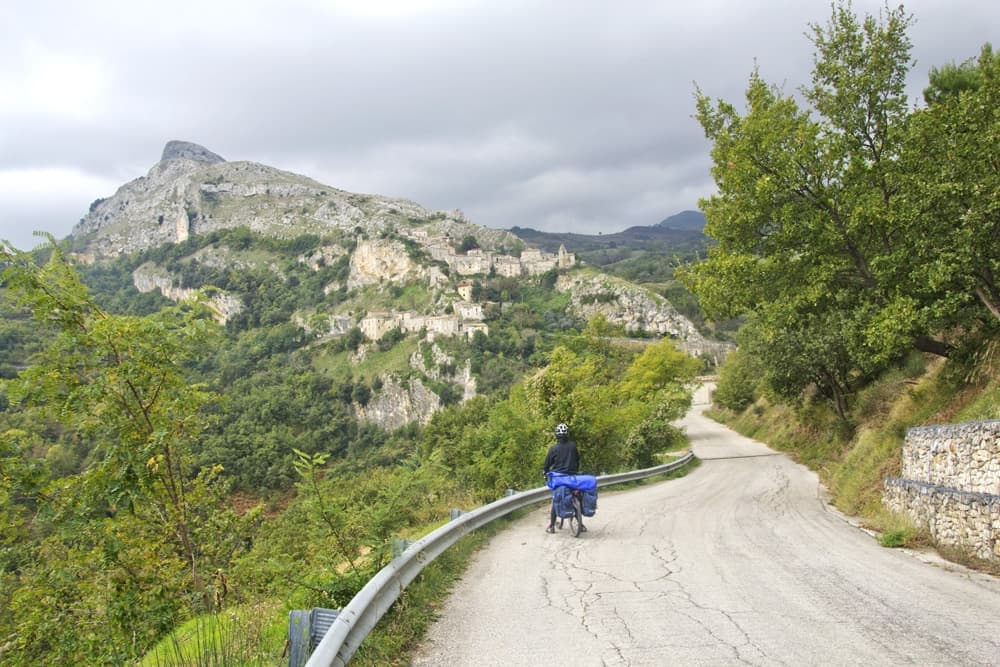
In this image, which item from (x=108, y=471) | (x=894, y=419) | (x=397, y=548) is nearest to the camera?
(x=397, y=548)

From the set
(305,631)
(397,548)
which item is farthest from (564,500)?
(305,631)

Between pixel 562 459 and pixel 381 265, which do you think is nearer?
pixel 562 459

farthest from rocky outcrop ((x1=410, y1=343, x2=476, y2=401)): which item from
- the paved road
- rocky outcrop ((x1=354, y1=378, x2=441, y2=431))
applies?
the paved road

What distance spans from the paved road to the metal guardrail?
42 cm

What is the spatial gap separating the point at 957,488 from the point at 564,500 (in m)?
5.06

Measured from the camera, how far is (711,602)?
494cm

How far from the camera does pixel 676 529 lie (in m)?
8.91

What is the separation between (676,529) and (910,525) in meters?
3.07

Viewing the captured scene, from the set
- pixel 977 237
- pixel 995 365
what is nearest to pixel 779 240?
pixel 977 237

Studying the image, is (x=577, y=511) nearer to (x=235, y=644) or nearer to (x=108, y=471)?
(x=235, y=644)

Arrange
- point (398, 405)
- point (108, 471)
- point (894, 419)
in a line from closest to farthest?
point (108, 471), point (894, 419), point (398, 405)

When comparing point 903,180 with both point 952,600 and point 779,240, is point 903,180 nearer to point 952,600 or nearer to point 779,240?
point 779,240

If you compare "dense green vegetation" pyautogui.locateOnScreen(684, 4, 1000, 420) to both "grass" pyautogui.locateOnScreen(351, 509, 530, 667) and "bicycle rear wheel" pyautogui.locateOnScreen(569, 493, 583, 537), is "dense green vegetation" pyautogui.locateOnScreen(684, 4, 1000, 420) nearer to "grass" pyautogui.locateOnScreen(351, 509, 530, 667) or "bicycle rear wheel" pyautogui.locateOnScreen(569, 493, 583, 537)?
"bicycle rear wheel" pyautogui.locateOnScreen(569, 493, 583, 537)

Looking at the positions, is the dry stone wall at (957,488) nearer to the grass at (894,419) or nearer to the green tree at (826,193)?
the grass at (894,419)
